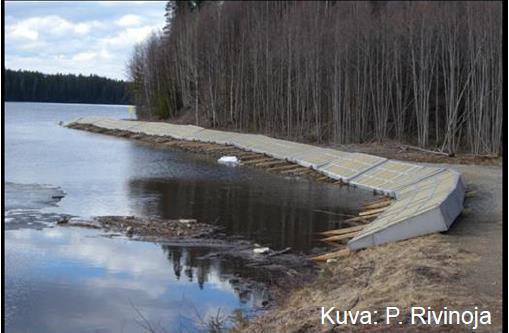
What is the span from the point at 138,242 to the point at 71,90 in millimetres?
120467

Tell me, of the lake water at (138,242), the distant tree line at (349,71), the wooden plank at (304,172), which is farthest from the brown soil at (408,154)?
the lake water at (138,242)

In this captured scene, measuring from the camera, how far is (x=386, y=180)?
24.9 metres

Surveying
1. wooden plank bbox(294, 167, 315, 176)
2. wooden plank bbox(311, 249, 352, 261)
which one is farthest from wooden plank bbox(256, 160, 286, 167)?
wooden plank bbox(311, 249, 352, 261)

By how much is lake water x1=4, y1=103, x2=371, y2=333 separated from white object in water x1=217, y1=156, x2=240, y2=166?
118 cm

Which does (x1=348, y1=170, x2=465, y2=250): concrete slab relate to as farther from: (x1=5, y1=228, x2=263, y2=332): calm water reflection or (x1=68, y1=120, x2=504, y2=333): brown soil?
(x1=5, y1=228, x2=263, y2=332): calm water reflection

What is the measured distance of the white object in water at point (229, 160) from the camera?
3494cm

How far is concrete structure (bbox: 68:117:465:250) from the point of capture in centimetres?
1399

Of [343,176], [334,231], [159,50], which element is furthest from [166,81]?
[334,231]

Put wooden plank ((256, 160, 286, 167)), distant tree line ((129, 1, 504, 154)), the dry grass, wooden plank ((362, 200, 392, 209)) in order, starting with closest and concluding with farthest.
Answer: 1. the dry grass
2. wooden plank ((362, 200, 392, 209))
3. distant tree line ((129, 1, 504, 154))
4. wooden plank ((256, 160, 286, 167))

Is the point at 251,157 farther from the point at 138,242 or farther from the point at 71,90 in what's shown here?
the point at 71,90

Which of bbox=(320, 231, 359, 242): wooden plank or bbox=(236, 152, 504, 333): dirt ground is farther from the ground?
bbox=(236, 152, 504, 333): dirt ground

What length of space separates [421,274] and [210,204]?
39.2 ft

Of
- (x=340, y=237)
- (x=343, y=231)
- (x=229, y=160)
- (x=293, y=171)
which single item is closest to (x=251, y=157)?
(x=229, y=160)

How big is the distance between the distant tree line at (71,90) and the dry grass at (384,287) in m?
111
